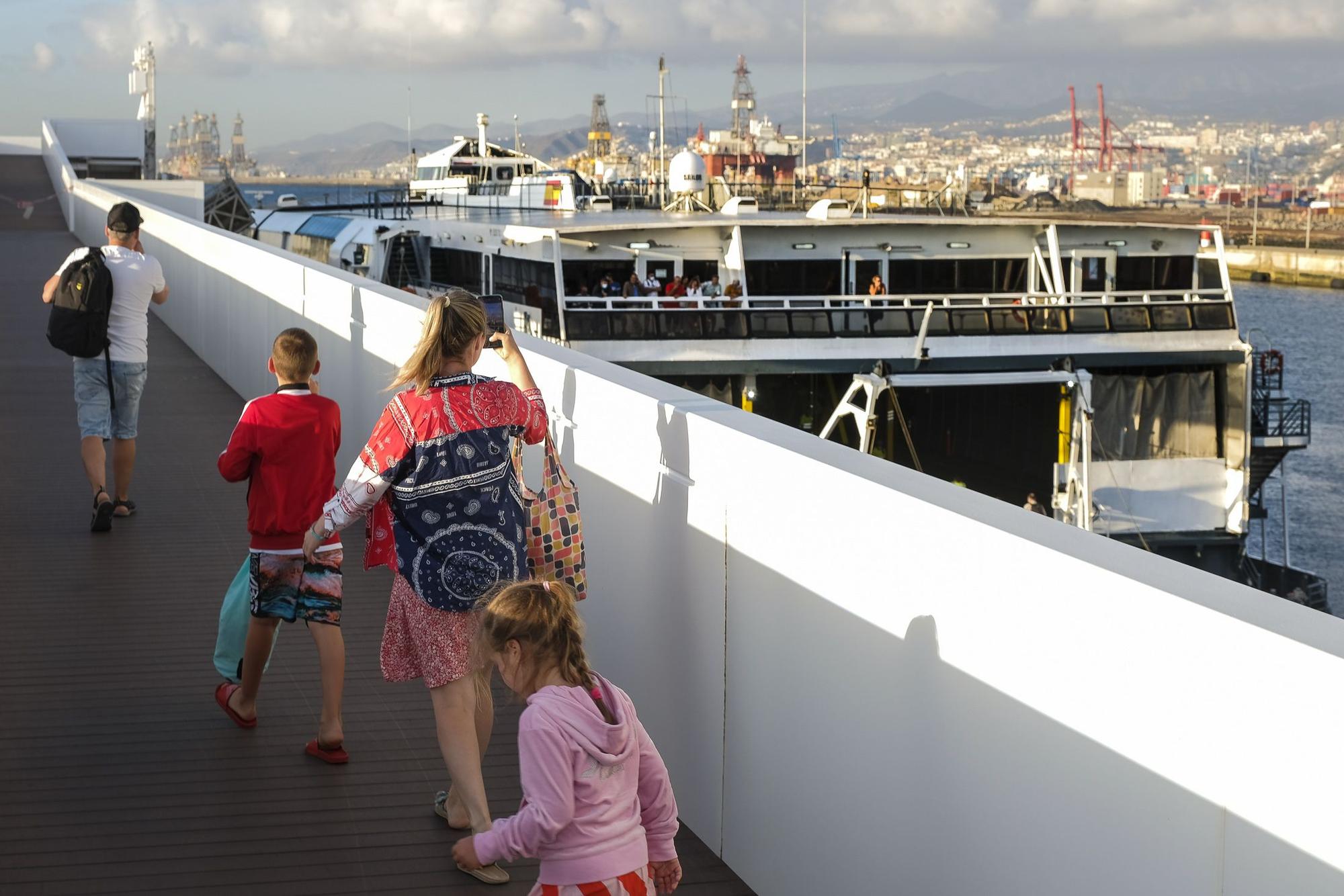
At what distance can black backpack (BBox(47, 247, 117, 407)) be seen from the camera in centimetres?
892

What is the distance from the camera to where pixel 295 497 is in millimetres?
5574

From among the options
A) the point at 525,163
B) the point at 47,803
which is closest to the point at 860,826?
the point at 47,803

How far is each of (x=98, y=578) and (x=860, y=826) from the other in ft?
17.9

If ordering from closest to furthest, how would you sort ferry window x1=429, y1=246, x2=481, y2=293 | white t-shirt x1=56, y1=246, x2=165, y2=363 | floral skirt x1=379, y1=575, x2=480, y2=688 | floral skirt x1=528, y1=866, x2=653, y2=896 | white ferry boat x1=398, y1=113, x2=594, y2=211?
floral skirt x1=528, y1=866, x2=653, y2=896 → floral skirt x1=379, y1=575, x2=480, y2=688 → white t-shirt x1=56, y1=246, x2=165, y2=363 → ferry window x1=429, y1=246, x2=481, y2=293 → white ferry boat x1=398, y1=113, x2=594, y2=211

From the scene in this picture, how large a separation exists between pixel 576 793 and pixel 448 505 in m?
1.37

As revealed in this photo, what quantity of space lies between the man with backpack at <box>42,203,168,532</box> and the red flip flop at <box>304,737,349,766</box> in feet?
13.2

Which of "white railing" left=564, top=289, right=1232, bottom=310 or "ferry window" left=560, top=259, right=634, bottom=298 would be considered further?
"ferry window" left=560, top=259, right=634, bottom=298

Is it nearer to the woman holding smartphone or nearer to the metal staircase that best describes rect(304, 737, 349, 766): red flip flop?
the woman holding smartphone

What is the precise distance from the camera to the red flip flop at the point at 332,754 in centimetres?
567

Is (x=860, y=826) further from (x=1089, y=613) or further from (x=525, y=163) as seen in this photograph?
(x=525, y=163)

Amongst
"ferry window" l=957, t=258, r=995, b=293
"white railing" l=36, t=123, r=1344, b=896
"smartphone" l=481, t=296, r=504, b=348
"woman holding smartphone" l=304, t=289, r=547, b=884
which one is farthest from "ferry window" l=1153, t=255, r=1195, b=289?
"woman holding smartphone" l=304, t=289, r=547, b=884

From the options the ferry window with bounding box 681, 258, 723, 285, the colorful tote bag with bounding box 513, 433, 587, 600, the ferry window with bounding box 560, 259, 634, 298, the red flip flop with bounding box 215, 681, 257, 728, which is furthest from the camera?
the ferry window with bounding box 681, 258, 723, 285

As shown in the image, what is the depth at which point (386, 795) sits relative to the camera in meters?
5.41

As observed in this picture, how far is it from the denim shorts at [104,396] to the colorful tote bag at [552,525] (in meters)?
5.24
